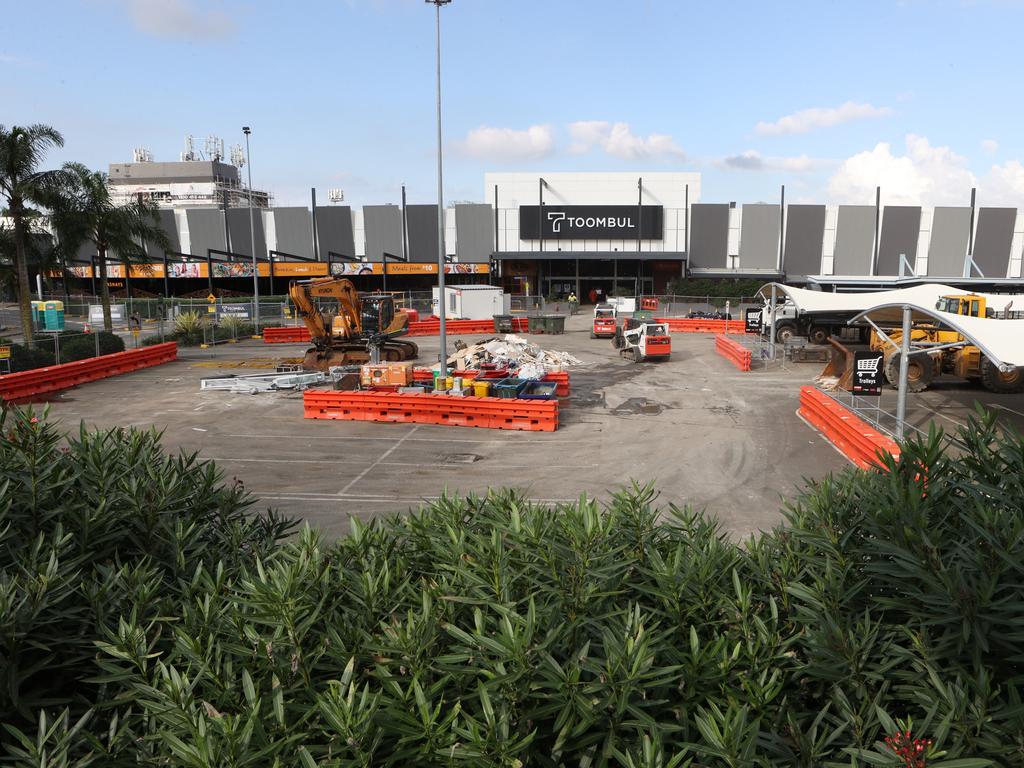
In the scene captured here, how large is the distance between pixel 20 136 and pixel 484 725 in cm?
3405

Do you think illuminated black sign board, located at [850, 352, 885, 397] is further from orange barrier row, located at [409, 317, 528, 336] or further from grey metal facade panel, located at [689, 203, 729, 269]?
grey metal facade panel, located at [689, 203, 729, 269]

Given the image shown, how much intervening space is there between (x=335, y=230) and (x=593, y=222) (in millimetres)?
23150

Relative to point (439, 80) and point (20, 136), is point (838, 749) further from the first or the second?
point (20, 136)

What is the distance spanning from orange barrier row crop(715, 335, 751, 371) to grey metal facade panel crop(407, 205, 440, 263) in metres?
34.6

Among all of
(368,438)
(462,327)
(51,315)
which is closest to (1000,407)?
(368,438)

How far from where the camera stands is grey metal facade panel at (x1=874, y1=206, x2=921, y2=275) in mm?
60469

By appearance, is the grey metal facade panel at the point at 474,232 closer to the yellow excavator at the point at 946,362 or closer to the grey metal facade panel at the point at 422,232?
the grey metal facade panel at the point at 422,232

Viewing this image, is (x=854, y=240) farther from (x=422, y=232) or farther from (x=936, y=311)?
(x=936, y=311)

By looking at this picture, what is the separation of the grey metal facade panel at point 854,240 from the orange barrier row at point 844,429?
150 feet

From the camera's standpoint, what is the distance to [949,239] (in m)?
60.8

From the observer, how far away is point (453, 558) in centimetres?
484

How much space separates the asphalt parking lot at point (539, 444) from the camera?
14.5 metres

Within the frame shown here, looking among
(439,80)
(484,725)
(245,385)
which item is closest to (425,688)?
(484,725)

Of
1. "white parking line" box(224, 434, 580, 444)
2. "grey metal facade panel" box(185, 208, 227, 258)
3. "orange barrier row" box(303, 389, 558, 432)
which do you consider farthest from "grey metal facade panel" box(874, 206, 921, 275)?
"grey metal facade panel" box(185, 208, 227, 258)
